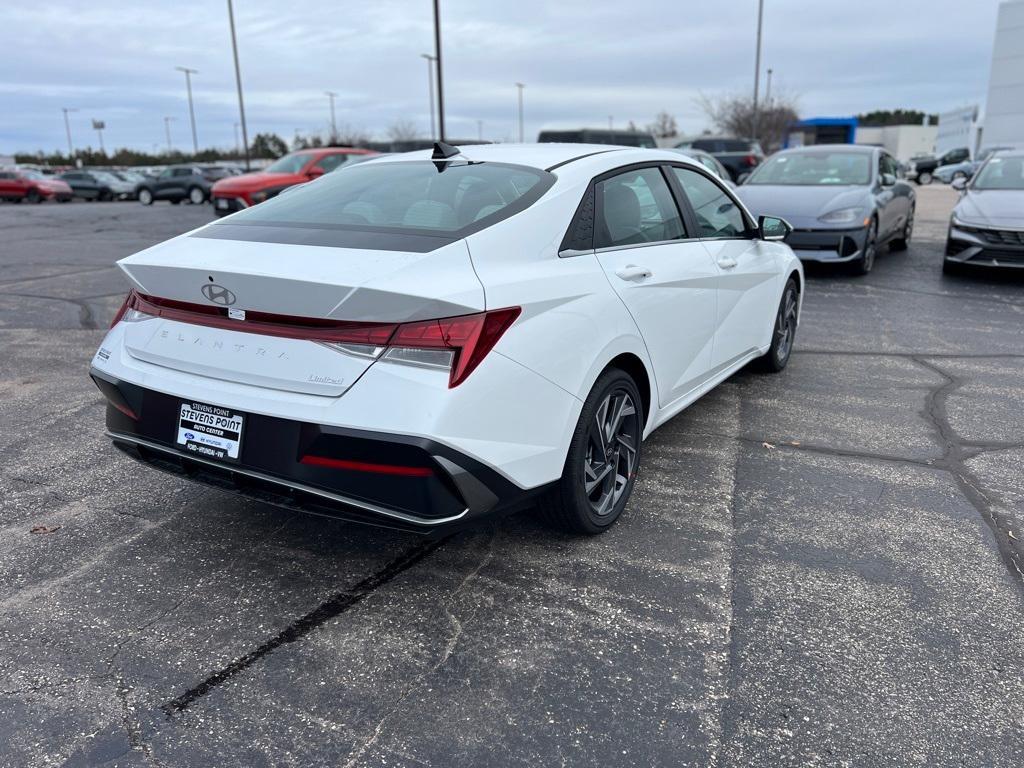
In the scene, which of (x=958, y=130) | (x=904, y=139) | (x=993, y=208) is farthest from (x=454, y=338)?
(x=904, y=139)

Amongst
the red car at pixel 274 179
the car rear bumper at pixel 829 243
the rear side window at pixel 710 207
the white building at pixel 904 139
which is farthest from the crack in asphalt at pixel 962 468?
the white building at pixel 904 139

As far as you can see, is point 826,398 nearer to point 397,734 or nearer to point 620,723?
point 620,723

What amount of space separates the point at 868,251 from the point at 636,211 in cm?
753

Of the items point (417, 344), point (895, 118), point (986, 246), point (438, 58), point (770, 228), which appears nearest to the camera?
point (417, 344)

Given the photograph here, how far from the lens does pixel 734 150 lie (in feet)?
104

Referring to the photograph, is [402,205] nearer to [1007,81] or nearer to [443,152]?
[443,152]

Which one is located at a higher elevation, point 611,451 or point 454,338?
point 454,338

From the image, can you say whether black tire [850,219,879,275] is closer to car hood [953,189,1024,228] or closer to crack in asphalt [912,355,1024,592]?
car hood [953,189,1024,228]

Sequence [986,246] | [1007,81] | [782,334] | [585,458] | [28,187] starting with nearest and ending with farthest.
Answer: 1. [585,458]
2. [782,334]
3. [986,246]
4. [28,187]
5. [1007,81]

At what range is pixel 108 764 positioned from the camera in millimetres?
2203

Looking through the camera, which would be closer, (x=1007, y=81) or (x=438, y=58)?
(x=438, y=58)

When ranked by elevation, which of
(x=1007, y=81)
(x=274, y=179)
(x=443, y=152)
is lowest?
(x=274, y=179)

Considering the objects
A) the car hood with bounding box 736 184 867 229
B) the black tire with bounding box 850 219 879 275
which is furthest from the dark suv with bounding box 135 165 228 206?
the black tire with bounding box 850 219 879 275

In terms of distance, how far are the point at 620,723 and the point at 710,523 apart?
1417mm
